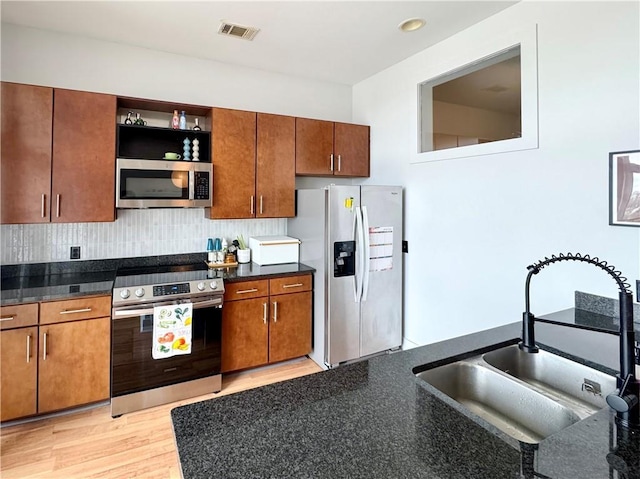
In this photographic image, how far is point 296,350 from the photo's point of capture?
10.5 ft

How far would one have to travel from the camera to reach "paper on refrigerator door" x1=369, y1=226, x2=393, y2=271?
316 cm

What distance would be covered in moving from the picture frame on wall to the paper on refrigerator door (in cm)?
165

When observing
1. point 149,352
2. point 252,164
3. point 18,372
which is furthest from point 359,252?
point 18,372

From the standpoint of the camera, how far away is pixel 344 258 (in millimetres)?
Result: 3078

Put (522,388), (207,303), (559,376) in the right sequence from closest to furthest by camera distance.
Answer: (522,388)
(559,376)
(207,303)

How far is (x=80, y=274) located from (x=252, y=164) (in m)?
1.68

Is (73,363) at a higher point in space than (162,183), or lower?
lower

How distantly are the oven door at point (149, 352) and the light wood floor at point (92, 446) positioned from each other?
23 cm

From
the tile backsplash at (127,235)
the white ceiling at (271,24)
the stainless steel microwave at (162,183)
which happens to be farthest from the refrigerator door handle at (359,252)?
the white ceiling at (271,24)

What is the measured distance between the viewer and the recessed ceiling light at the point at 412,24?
101 inches

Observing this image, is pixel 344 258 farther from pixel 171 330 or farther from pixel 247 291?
pixel 171 330

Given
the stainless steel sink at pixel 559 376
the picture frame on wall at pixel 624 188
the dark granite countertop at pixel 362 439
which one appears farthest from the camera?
the picture frame on wall at pixel 624 188

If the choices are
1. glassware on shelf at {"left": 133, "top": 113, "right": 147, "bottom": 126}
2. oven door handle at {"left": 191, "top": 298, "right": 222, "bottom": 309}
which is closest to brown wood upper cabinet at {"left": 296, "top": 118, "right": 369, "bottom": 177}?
glassware on shelf at {"left": 133, "top": 113, "right": 147, "bottom": 126}

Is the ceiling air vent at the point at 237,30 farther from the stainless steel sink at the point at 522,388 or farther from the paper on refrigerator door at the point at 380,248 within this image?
the stainless steel sink at the point at 522,388
